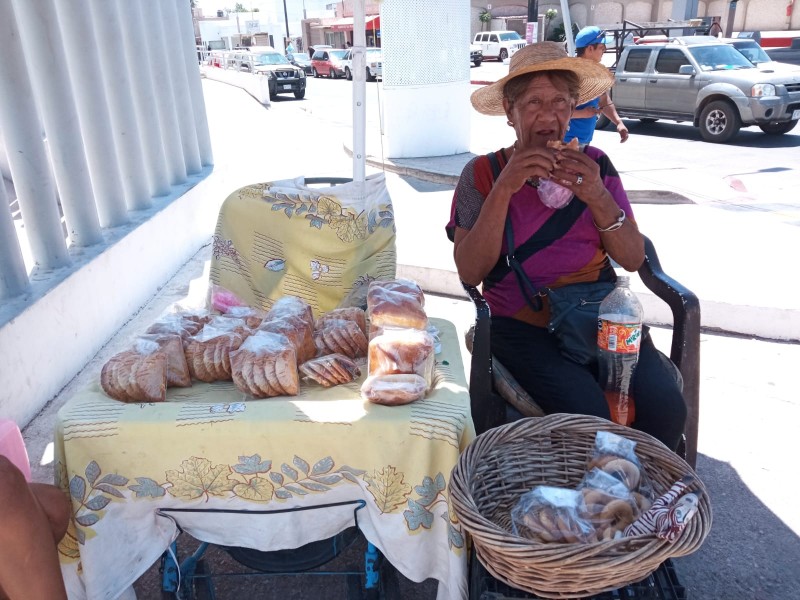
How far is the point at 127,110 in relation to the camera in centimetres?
511

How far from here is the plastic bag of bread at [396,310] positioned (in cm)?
221

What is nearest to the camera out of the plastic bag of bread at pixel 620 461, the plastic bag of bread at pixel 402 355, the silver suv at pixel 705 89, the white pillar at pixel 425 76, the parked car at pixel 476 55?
the plastic bag of bread at pixel 620 461

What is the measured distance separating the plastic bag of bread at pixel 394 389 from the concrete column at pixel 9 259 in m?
2.58

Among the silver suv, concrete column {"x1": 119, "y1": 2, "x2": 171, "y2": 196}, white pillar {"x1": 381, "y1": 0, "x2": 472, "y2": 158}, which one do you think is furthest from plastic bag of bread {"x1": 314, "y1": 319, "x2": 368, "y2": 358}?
the silver suv

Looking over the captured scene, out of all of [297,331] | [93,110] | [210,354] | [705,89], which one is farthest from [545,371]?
[705,89]

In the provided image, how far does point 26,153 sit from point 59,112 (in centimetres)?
58

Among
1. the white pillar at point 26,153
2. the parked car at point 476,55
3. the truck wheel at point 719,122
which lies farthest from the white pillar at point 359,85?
the parked car at point 476,55

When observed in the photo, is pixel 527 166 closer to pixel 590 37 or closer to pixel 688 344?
pixel 688 344

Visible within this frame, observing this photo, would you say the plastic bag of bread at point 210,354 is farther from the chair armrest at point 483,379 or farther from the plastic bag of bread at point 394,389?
the chair armrest at point 483,379

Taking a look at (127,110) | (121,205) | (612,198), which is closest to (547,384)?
(612,198)

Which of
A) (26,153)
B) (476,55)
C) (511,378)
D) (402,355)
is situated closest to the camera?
(402,355)

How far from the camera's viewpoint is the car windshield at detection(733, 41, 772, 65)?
12062mm

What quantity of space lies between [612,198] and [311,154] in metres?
9.87

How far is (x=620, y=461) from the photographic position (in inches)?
68.5
